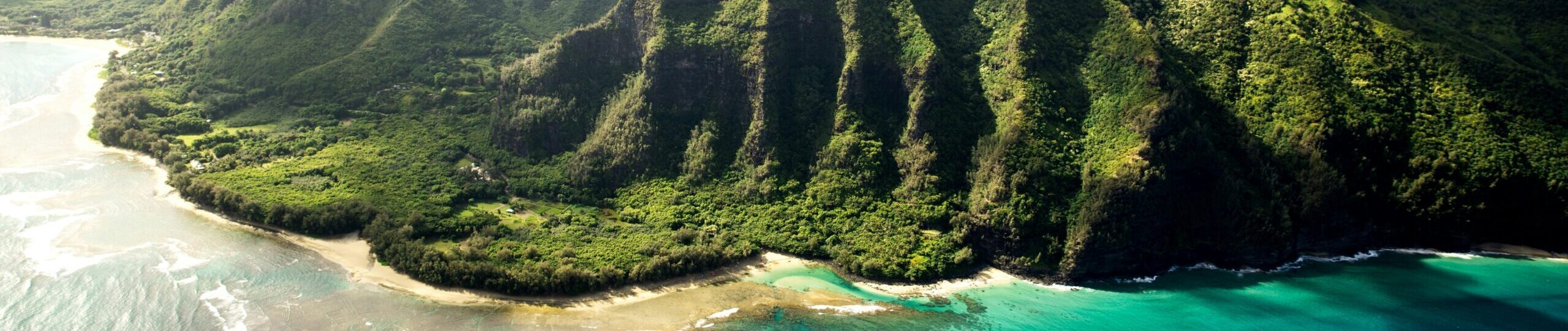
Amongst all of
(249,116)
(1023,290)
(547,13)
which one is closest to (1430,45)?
(1023,290)

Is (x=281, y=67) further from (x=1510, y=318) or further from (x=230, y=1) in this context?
(x=1510, y=318)

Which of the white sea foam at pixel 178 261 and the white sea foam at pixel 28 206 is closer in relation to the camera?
the white sea foam at pixel 178 261

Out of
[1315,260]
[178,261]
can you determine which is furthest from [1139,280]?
[178,261]

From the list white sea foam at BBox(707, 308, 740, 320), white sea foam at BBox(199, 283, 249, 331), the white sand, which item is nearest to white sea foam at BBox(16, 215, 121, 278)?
the white sand

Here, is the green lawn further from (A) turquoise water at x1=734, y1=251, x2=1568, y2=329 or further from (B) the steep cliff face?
(A) turquoise water at x1=734, y1=251, x2=1568, y2=329

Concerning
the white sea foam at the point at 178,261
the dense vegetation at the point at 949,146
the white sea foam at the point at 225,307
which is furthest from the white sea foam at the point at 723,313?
the white sea foam at the point at 178,261

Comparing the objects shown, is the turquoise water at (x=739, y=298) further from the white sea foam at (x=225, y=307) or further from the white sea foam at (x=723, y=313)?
the white sea foam at (x=723, y=313)

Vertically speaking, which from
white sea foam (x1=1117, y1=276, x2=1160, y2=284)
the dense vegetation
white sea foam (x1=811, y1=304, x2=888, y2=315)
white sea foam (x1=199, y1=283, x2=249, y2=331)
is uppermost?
the dense vegetation
